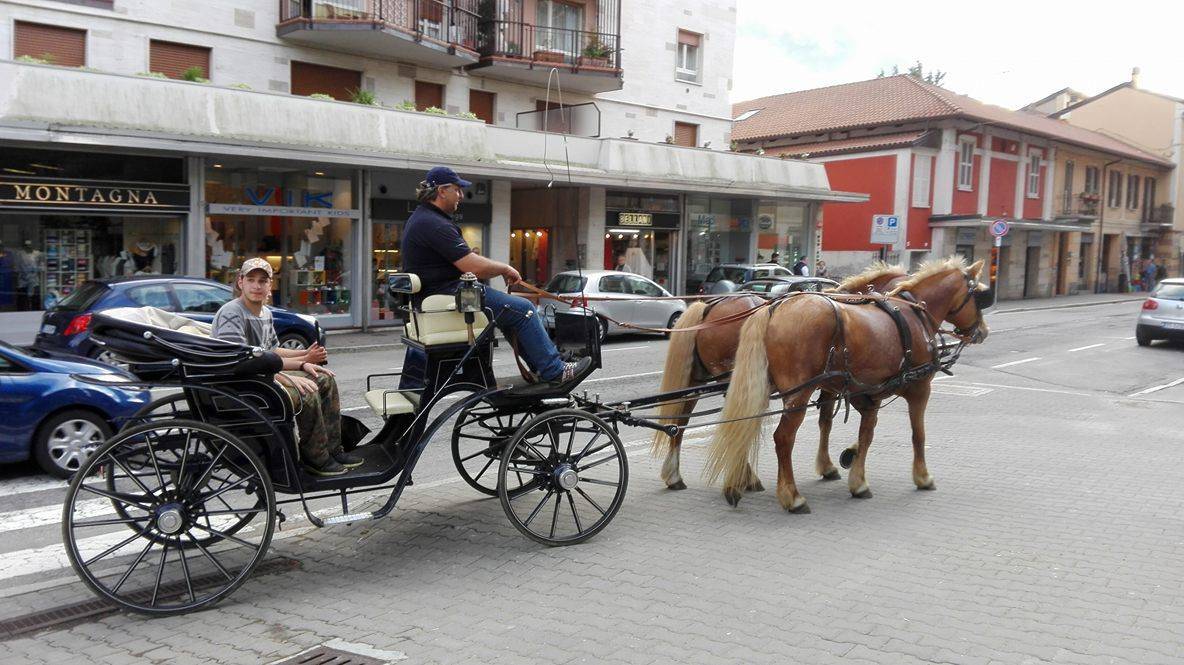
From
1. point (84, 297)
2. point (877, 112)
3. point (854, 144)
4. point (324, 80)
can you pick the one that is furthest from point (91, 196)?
point (877, 112)

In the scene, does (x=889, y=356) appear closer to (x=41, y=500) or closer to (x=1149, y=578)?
(x=1149, y=578)

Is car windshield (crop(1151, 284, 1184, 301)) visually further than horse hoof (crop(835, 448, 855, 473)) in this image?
Yes

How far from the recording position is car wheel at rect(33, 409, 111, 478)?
24.2ft

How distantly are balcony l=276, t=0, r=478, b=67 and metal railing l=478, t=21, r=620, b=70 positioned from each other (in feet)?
1.78

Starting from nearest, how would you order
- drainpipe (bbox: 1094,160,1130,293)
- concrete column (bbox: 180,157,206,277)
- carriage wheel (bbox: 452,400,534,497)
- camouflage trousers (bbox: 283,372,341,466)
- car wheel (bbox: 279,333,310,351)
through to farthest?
1. camouflage trousers (bbox: 283,372,341,466)
2. carriage wheel (bbox: 452,400,534,497)
3. car wheel (bbox: 279,333,310,351)
4. concrete column (bbox: 180,157,206,277)
5. drainpipe (bbox: 1094,160,1130,293)

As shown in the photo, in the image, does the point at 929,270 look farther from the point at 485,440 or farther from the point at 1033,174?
the point at 1033,174

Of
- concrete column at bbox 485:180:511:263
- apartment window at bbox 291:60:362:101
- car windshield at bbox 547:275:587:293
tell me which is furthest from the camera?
concrete column at bbox 485:180:511:263

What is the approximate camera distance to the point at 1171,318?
1917 cm

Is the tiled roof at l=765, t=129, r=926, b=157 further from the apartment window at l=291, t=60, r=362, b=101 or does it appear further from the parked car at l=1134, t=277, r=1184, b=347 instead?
the apartment window at l=291, t=60, r=362, b=101

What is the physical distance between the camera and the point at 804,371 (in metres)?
6.37

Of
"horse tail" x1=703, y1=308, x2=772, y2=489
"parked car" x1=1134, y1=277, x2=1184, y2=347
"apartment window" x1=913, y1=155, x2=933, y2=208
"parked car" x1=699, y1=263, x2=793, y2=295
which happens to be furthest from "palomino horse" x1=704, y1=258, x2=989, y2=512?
"apartment window" x1=913, y1=155, x2=933, y2=208

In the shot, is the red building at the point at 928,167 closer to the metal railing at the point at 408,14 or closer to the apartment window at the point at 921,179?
the apartment window at the point at 921,179

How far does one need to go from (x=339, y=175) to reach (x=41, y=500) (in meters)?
14.5

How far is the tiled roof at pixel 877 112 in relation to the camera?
118ft
